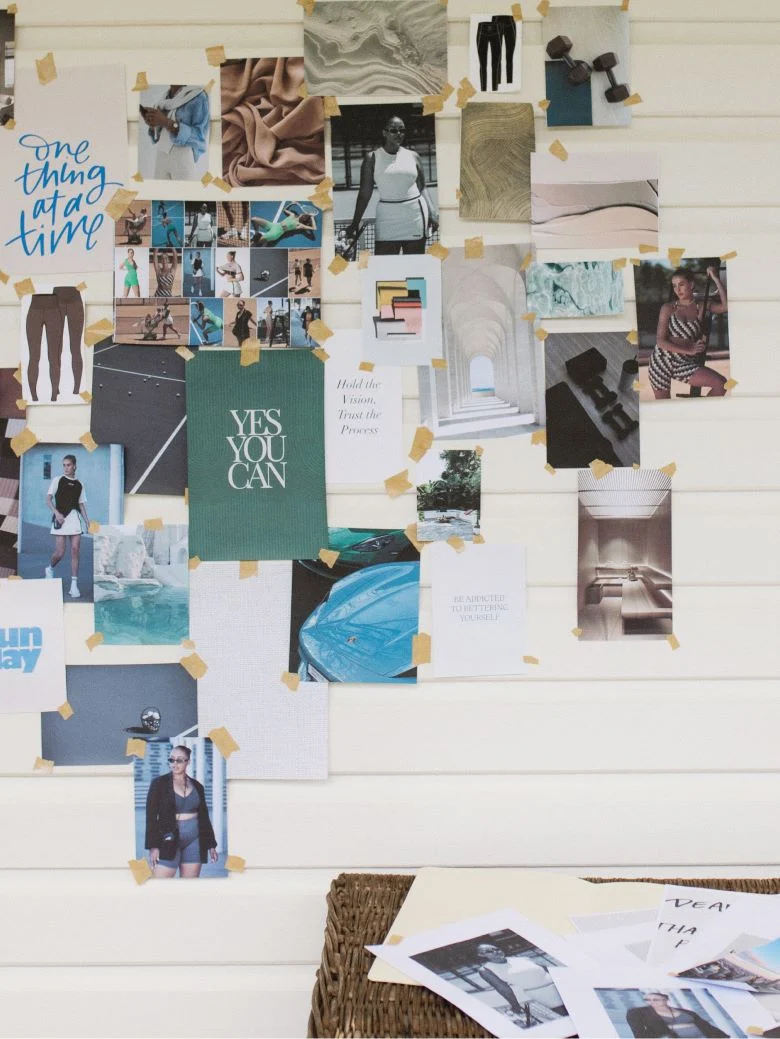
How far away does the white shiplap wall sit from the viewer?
52.7 inches

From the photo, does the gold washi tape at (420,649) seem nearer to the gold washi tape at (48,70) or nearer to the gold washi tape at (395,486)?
the gold washi tape at (395,486)

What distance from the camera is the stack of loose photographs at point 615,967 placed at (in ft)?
Result: 3.13

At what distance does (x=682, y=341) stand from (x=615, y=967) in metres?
0.90

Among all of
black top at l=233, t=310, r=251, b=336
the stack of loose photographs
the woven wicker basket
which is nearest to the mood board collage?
black top at l=233, t=310, r=251, b=336

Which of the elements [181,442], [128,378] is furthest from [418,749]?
[128,378]

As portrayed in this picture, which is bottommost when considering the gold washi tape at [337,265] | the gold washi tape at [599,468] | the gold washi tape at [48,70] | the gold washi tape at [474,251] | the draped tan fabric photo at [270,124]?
the gold washi tape at [599,468]

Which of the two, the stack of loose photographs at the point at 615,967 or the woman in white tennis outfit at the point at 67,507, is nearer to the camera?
the stack of loose photographs at the point at 615,967

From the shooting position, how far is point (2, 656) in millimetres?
1341

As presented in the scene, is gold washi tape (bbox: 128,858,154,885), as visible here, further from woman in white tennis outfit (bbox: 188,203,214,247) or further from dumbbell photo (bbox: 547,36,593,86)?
dumbbell photo (bbox: 547,36,593,86)

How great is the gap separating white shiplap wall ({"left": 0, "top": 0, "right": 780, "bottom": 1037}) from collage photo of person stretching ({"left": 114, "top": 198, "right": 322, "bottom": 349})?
46 millimetres

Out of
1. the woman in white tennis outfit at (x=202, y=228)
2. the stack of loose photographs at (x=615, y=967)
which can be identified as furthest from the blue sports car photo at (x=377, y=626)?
the woman in white tennis outfit at (x=202, y=228)

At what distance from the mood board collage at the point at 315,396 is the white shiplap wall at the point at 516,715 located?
Answer: 3 centimetres

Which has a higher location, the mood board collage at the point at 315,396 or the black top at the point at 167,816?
the mood board collage at the point at 315,396

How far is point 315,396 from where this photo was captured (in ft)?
4.42
